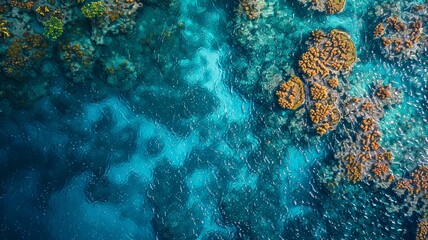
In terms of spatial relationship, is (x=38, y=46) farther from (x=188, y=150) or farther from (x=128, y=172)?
(x=188, y=150)

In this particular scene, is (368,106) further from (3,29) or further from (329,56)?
(3,29)

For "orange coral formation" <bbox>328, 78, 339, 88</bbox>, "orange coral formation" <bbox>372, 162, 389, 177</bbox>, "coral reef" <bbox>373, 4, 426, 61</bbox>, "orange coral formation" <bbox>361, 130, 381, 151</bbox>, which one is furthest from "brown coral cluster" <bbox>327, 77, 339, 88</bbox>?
"orange coral formation" <bbox>372, 162, 389, 177</bbox>

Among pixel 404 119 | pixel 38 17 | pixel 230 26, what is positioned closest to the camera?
pixel 38 17

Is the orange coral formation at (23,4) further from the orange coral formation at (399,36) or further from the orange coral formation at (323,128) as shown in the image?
the orange coral formation at (399,36)

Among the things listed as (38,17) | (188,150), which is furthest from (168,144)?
(38,17)

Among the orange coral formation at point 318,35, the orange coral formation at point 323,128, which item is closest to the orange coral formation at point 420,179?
the orange coral formation at point 323,128

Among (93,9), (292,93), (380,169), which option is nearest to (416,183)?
(380,169)
